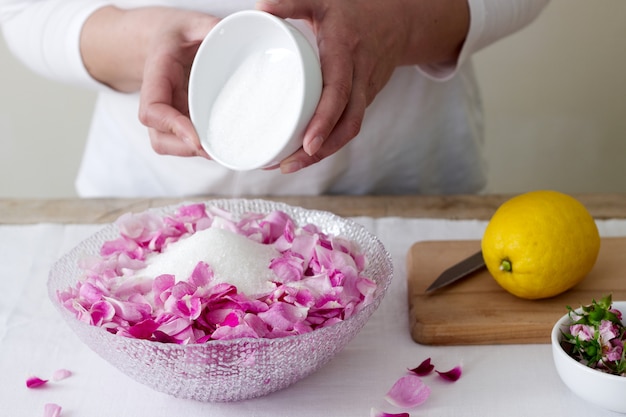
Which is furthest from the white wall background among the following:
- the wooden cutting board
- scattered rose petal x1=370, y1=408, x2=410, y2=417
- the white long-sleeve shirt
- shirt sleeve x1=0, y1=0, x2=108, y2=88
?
scattered rose petal x1=370, y1=408, x2=410, y2=417

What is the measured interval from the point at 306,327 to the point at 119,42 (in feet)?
1.71

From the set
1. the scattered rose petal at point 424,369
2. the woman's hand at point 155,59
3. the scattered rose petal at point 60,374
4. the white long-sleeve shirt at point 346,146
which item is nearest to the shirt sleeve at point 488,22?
the white long-sleeve shirt at point 346,146

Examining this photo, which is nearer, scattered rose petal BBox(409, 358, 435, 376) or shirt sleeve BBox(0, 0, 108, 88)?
scattered rose petal BBox(409, 358, 435, 376)

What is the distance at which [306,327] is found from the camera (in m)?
0.73

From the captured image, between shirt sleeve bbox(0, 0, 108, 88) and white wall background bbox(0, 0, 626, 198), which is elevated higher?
shirt sleeve bbox(0, 0, 108, 88)

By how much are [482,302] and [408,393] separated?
17 centimetres

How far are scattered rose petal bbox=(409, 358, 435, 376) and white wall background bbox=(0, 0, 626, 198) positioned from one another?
1283mm


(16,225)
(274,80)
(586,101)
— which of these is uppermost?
(274,80)

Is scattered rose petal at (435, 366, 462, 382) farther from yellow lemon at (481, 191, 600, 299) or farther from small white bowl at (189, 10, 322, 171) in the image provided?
small white bowl at (189, 10, 322, 171)

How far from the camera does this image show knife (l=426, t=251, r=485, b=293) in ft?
3.04

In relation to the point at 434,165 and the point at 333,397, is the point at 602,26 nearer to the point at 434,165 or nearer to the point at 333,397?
the point at 434,165

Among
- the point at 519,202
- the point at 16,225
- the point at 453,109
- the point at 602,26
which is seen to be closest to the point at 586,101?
the point at 602,26

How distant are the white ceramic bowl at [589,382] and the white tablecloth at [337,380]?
0.03m

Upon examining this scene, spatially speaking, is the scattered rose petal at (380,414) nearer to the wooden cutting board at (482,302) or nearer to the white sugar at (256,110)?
the wooden cutting board at (482,302)
